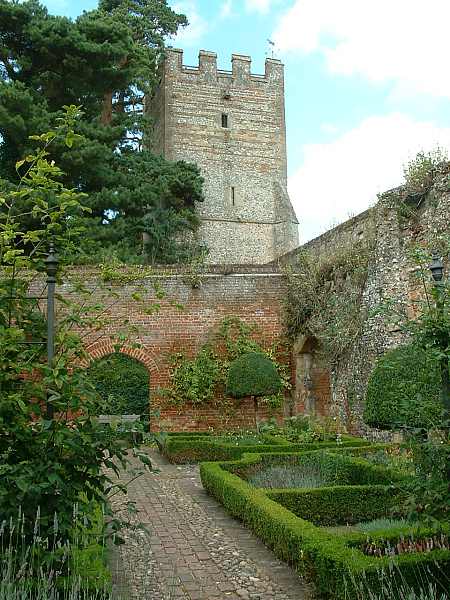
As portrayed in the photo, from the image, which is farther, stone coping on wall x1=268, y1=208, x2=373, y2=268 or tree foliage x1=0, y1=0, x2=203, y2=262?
tree foliage x1=0, y1=0, x2=203, y2=262

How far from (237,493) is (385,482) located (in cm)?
163

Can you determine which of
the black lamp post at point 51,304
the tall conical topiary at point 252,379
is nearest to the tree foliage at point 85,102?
the tall conical topiary at point 252,379

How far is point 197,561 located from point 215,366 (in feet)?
27.0

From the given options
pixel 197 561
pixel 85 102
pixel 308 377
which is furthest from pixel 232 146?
pixel 197 561

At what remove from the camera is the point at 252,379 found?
12.0m

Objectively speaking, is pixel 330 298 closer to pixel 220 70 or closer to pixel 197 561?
pixel 197 561

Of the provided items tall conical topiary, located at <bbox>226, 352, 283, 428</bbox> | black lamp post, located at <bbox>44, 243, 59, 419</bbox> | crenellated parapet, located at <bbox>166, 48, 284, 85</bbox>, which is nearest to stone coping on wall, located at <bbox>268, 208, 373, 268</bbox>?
tall conical topiary, located at <bbox>226, 352, 283, 428</bbox>

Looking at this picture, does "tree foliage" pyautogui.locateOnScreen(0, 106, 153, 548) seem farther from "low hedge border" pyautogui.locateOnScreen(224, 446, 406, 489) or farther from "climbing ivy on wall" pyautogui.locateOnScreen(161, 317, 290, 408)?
"climbing ivy on wall" pyautogui.locateOnScreen(161, 317, 290, 408)

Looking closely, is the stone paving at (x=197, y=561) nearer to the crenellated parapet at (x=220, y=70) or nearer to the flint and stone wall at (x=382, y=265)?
the flint and stone wall at (x=382, y=265)

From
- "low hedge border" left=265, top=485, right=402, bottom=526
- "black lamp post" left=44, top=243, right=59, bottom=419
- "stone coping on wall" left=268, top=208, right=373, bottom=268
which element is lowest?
"low hedge border" left=265, top=485, right=402, bottom=526

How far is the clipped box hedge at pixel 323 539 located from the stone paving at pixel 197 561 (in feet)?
0.48

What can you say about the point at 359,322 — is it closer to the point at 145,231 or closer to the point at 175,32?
the point at 145,231

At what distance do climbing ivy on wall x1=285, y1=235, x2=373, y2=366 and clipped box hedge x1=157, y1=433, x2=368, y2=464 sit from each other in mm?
2389

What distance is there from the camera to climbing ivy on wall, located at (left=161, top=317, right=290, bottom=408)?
13.3 m
